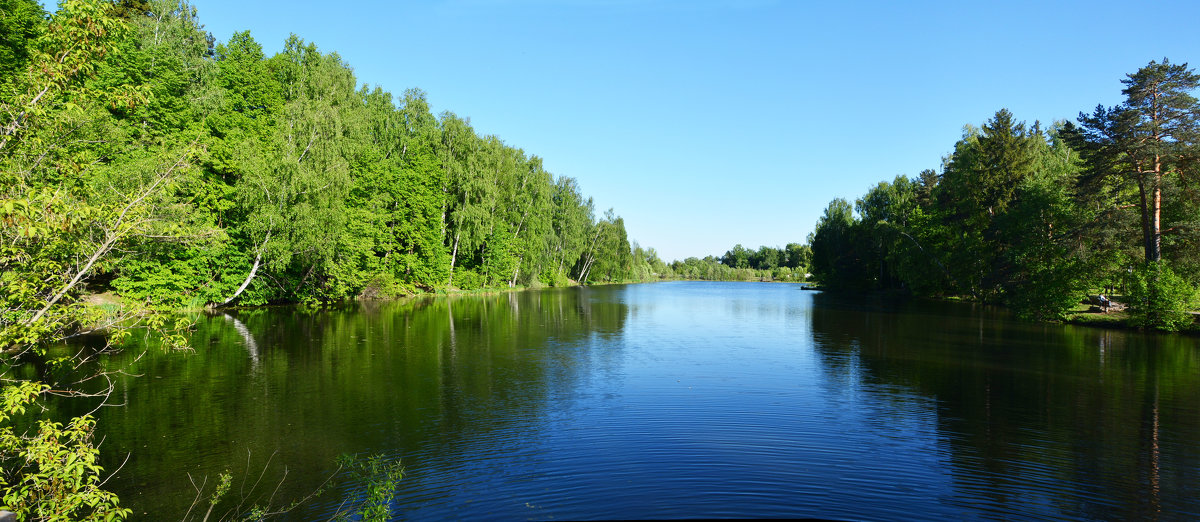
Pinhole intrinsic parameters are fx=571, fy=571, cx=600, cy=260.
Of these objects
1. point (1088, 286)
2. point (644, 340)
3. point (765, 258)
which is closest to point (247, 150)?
point (644, 340)

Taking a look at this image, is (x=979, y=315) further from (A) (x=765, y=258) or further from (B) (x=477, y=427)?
(A) (x=765, y=258)

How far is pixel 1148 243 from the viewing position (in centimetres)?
2781

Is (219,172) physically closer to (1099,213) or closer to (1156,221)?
(1099,213)

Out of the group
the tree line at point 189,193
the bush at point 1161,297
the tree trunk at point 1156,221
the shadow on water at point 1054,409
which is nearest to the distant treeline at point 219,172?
the tree line at point 189,193

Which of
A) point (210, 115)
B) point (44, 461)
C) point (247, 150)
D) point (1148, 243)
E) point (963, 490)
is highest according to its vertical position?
point (210, 115)

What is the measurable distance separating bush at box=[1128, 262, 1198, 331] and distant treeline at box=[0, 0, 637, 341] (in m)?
35.6

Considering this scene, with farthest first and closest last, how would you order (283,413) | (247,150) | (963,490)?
(247,150)
(283,413)
(963,490)

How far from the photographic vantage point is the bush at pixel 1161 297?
25.7 metres

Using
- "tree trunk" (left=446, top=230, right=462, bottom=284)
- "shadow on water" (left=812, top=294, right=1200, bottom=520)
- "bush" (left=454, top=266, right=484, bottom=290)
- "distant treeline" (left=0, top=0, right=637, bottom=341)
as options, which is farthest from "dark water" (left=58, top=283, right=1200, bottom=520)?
"bush" (left=454, top=266, right=484, bottom=290)

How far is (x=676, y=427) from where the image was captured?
1159 centimetres

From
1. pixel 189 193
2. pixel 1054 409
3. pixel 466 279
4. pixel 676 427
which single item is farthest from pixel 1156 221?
pixel 466 279

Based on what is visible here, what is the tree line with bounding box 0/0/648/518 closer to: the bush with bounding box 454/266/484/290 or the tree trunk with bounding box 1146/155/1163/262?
the bush with bounding box 454/266/484/290

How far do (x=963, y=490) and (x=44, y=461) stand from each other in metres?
10.8

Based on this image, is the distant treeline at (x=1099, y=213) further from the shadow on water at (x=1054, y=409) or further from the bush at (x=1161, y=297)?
the shadow on water at (x=1054, y=409)
